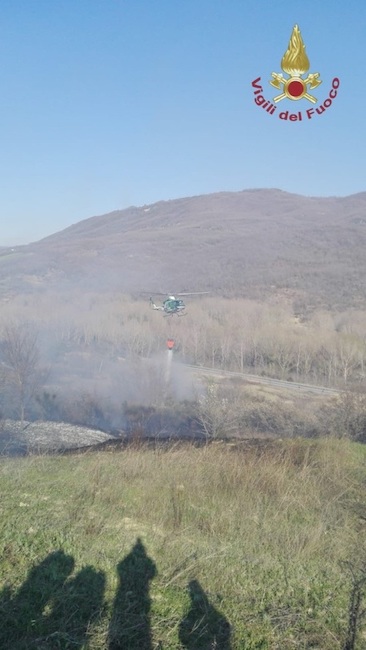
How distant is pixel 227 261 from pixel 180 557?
76.4m

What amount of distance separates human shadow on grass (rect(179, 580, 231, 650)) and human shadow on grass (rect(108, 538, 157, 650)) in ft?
0.97

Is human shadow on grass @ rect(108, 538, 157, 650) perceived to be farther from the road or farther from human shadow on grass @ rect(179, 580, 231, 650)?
the road

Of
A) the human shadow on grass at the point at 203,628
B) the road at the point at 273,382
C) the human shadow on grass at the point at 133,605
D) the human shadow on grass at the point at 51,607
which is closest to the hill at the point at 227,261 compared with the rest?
the road at the point at 273,382

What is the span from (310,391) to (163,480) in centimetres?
3317

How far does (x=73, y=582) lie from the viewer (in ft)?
13.9

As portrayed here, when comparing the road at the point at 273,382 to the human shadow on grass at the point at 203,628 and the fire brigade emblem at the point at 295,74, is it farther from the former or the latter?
the human shadow on grass at the point at 203,628

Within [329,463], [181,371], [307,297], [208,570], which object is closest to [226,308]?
[307,297]

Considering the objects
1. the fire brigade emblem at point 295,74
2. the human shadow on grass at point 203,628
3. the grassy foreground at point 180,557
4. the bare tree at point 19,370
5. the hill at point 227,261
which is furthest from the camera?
the hill at point 227,261

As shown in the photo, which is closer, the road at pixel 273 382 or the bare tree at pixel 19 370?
the bare tree at pixel 19 370

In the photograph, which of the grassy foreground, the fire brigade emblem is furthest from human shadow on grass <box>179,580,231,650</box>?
the fire brigade emblem

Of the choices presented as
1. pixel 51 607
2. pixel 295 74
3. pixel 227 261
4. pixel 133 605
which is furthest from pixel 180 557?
pixel 227 261

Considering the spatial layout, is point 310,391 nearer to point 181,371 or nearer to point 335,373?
point 335,373

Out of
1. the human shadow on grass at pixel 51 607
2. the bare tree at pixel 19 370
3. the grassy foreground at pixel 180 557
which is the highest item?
the human shadow on grass at pixel 51 607

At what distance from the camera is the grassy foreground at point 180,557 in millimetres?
3762
